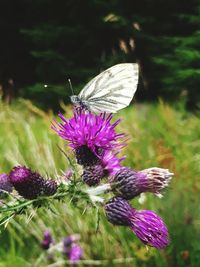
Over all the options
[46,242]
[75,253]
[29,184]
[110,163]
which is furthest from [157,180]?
[75,253]

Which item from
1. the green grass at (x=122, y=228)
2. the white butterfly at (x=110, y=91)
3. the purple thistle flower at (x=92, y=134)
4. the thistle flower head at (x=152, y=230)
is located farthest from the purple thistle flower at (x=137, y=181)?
the green grass at (x=122, y=228)

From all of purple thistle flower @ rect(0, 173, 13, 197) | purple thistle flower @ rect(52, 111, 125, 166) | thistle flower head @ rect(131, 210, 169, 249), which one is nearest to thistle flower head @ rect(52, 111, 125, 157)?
purple thistle flower @ rect(52, 111, 125, 166)

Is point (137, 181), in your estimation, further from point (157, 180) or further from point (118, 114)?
point (118, 114)

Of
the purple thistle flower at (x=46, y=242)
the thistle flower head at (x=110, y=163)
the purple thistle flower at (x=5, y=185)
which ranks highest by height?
the purple thistle flower at (x=5, y=185)

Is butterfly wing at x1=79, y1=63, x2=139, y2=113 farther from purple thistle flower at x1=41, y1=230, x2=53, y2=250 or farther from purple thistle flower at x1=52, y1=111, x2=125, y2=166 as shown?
purple thistle flower at x1=41, y1=230, x2=53, y2=250

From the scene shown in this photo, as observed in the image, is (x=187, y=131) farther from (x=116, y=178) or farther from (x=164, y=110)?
(x=116, y=178)

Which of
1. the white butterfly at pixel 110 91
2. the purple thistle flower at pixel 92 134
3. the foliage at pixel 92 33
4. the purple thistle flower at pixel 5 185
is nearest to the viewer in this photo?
the purple thistle flower at pixel 5 185

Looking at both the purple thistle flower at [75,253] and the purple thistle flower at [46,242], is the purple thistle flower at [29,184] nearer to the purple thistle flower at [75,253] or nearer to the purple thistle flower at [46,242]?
the purple thistle flower at [46,242]
